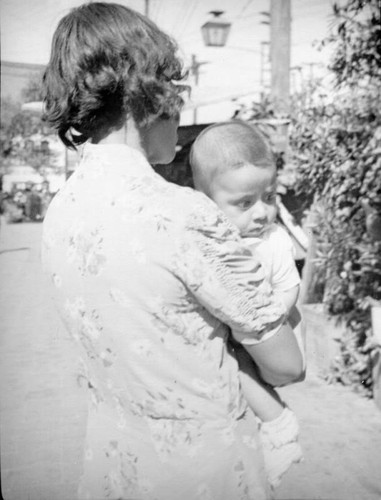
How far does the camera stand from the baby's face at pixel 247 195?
1640mm

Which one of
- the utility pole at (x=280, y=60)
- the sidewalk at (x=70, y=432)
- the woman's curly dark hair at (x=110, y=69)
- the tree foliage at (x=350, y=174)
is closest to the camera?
the woman's curly dark hair at (x=110, y=69)

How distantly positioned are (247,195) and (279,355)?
1.62 ft

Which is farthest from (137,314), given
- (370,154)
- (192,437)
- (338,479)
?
(370,154)

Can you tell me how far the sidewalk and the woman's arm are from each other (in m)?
2.01

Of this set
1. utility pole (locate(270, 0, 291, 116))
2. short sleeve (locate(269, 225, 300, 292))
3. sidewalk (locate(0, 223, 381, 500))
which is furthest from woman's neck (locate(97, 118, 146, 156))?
utility pole (locate(270, 0, 291, 116))

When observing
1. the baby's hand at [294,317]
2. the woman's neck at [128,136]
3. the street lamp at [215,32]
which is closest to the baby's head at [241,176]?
the baby's hand at [294,317]

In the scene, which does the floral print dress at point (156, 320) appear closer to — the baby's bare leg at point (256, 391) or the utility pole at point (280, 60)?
the baby's bare leg at point (256, 391)

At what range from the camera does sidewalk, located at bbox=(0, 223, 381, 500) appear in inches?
127

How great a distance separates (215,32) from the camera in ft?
21.2

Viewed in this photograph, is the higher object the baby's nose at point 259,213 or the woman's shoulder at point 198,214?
the woman's shoulder at point 198,214

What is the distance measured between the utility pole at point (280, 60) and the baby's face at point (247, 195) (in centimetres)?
409

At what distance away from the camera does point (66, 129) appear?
1453 millimetres

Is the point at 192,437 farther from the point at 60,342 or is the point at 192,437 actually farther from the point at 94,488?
the point at 60,342

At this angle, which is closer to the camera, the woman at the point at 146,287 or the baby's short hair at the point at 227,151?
the woman at the point at 146,287
